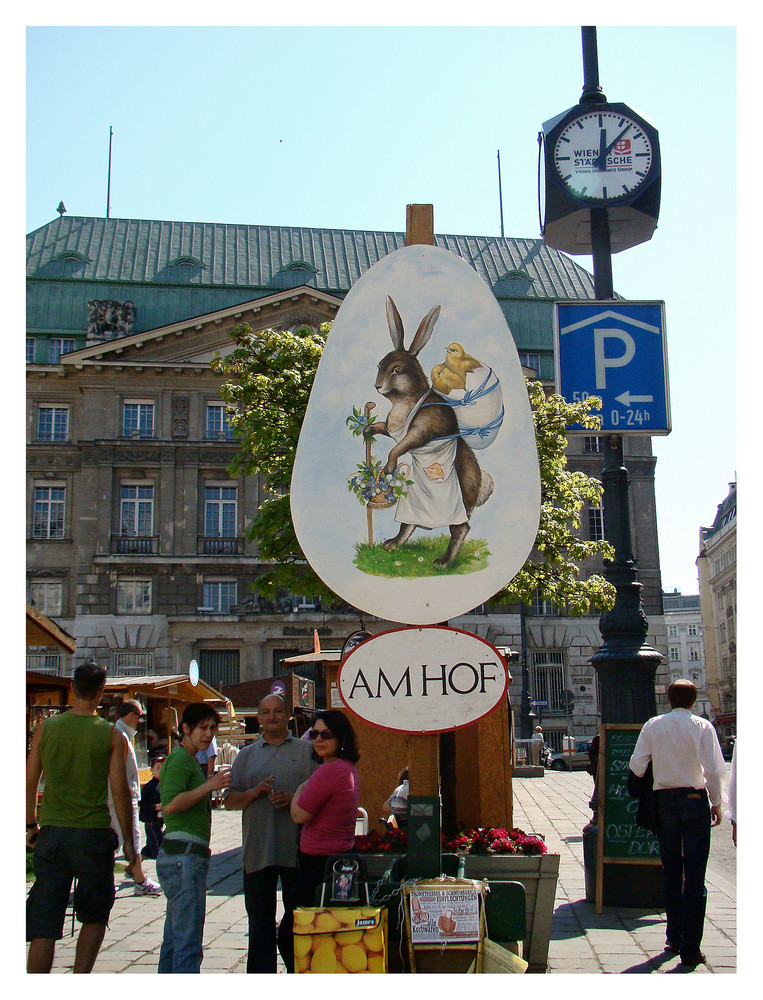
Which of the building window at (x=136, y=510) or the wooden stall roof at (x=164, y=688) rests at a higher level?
the building window at (x=136, y=510)

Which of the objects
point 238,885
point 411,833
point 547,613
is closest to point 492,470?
point 411,833

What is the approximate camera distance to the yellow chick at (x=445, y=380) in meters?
5.37

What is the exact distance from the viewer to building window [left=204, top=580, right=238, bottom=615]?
40031 millimetres

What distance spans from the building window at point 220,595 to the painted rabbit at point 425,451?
35469mm

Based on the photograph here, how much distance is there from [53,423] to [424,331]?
39205 mm

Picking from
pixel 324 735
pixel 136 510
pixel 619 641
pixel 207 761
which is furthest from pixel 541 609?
pixel 324 735

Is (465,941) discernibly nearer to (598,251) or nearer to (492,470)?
(492,470)

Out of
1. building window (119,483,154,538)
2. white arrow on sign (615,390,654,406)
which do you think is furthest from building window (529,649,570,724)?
white arrow on sign (615,390,654,406)

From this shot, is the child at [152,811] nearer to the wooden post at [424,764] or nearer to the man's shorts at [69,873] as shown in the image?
the man's shorts at [69,873]

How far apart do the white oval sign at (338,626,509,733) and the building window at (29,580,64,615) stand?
123 feet

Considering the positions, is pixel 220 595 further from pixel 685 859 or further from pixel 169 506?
pixel 685 859

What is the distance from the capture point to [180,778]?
5.31 metres

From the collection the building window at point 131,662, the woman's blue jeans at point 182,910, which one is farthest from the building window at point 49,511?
the woman's blue jeans at point 182,910

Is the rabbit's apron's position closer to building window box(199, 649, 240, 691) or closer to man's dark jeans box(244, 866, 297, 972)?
man's dark jeans box(244, 866, 297, 972)
